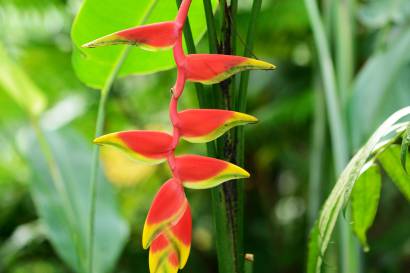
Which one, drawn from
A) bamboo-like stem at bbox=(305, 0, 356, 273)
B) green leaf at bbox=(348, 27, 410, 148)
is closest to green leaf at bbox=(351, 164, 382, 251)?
bamboo-like stem at bbox=(305, 0, 356, 273)

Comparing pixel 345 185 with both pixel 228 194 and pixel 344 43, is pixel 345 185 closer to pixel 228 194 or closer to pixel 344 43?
pixel 228 194

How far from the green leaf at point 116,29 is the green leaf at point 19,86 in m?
0.24

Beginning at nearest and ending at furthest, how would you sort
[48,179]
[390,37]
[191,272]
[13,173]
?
1. [48,179]
2. [390,37]
3. [191,272]
4. [13,173]

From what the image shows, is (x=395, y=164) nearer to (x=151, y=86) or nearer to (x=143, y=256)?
(x=143, y=256)

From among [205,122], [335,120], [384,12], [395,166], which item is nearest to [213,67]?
[205,122]

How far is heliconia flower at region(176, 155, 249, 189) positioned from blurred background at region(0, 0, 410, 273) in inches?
22.6

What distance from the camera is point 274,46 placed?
3.91 feet

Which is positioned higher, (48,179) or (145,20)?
(145,20)

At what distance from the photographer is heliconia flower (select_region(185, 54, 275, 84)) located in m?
0.30

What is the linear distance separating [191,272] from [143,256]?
0.09 metres

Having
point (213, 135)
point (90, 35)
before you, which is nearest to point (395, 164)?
point (213, 135)

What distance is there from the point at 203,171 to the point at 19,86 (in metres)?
0.54

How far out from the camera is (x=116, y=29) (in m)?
0.51

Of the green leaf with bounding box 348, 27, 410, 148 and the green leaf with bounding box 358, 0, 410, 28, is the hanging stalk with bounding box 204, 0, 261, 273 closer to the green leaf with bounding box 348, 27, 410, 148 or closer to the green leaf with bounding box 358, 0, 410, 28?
the green leaf with bounding box 348, 27, 410, 148
